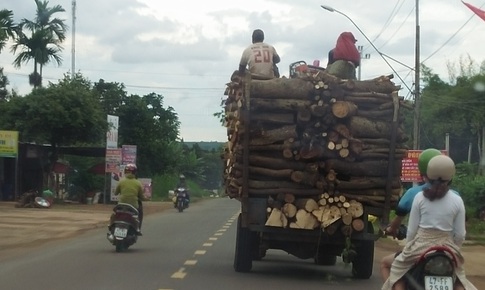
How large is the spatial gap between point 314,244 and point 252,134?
193 centimetres

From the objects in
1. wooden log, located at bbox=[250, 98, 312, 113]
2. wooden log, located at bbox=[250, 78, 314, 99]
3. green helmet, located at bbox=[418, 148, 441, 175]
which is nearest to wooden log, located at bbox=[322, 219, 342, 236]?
wooden log, located at bbox=[250, 98, 312, 113]

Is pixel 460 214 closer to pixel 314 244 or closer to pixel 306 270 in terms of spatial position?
pixel 314 244

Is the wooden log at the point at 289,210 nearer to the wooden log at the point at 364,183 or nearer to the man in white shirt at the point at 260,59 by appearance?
the wooden log at the point at 364,183

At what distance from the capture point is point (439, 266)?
6988mm

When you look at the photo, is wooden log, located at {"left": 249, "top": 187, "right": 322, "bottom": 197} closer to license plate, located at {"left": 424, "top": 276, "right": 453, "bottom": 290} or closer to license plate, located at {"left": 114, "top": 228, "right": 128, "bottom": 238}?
license plate, located at {"left": 114, "top": 228, "right": 128, "bottom": 238}

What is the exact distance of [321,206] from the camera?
1279 centimetres

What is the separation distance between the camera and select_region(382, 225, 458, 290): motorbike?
22.8ft

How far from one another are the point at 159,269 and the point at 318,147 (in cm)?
343

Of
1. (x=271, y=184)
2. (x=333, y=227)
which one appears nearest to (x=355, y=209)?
(x=333, y=227)

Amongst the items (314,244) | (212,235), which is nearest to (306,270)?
(314,244)

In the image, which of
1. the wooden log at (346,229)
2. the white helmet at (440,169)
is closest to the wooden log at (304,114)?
the wooden log at (346,229)

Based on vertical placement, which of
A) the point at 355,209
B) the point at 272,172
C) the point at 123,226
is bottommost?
the point at 123,226

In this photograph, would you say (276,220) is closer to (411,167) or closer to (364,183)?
(364,183)

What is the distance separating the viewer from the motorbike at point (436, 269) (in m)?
6.96
